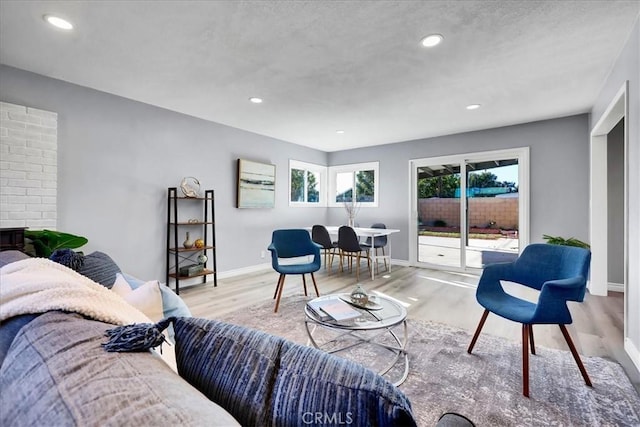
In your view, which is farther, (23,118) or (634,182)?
(23,118)

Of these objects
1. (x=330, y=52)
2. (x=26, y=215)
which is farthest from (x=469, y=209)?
(x=26, y=215)

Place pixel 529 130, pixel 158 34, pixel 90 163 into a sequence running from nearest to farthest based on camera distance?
pixel 158 34 < pixel 90 163 < pixel 529 130

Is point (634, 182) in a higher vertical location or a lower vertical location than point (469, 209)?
higher

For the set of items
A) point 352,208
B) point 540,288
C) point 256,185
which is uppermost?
point 256,185

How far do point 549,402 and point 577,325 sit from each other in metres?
1.58

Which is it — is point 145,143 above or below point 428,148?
below

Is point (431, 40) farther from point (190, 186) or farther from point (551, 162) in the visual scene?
point (190, 186)

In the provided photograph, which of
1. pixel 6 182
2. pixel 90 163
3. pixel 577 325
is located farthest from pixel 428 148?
pixel 6 182

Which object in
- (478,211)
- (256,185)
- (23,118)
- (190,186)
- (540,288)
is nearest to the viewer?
(540,288)

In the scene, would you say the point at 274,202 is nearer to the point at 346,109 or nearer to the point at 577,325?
the point at 346,109

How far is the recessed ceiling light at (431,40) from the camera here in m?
2.28

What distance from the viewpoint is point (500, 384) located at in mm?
1894

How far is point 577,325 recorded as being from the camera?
2848 millimetres

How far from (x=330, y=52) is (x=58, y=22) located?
6.42 ft
